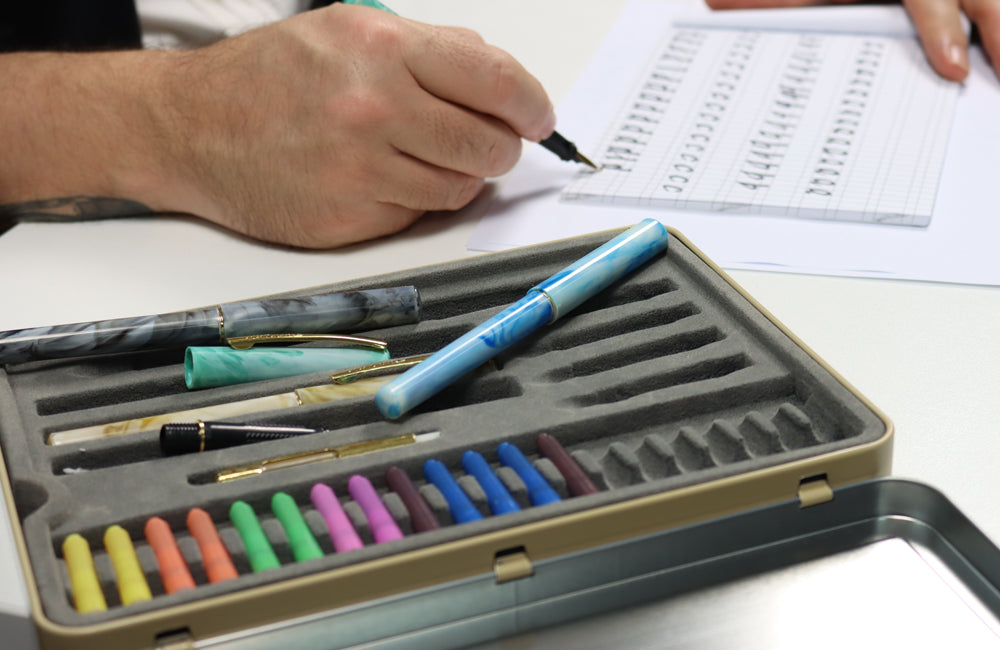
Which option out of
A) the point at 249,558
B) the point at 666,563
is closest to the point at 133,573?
the point at 249,558

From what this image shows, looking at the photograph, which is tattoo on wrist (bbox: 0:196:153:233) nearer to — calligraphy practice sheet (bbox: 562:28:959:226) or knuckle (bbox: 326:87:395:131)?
knuckle (bbox: 326:87:395:131)

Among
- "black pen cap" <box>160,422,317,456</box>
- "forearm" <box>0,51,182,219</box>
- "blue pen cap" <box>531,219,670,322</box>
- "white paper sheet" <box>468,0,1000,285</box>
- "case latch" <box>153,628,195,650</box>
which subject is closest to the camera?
"case latch" <box>153,628,195,650</box>

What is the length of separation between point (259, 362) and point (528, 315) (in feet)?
0.52

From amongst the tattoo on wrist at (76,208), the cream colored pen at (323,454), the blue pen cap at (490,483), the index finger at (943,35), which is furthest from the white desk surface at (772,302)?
the index finger at (943,35)

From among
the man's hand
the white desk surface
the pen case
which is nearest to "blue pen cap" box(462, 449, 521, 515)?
the pen case

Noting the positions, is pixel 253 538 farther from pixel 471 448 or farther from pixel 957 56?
pixel 957 56

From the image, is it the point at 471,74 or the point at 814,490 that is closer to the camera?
the point at 814,490

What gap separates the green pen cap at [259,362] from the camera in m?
0.58

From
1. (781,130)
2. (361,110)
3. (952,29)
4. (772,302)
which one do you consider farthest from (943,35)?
(361,110)

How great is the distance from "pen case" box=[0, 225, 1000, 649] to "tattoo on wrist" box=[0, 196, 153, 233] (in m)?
0.28

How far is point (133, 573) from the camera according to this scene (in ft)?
1.48

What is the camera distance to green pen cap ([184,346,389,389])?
58 centimetres

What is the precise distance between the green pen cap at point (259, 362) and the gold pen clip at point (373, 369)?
0.04ft

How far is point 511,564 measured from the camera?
0.46 m
